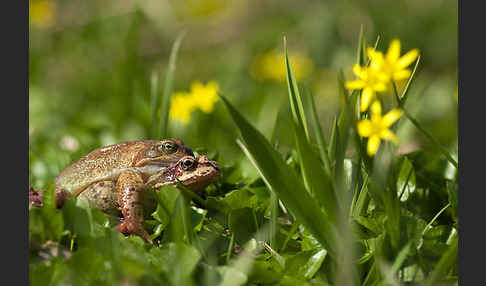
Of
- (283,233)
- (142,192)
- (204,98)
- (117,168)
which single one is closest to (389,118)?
(283,233)

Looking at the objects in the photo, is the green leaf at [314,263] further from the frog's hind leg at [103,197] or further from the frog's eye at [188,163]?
the frog's hind leg at [103,197]

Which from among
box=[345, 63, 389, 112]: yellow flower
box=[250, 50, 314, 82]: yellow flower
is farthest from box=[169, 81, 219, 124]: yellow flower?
box=[345, 63, 389, 112]: yellow flower

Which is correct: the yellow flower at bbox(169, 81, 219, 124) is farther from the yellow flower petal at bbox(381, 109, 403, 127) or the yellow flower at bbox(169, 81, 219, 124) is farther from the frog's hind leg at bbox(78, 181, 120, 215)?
the yellow flower petal at bbox(381, 109, 403, 127)

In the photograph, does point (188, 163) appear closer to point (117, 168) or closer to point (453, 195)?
point (117, 168)

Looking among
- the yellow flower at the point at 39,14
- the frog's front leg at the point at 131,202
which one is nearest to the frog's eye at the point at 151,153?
Result: the frog's front leg at the point at 131,202

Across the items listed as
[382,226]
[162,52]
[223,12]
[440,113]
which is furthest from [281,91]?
[382,226]
